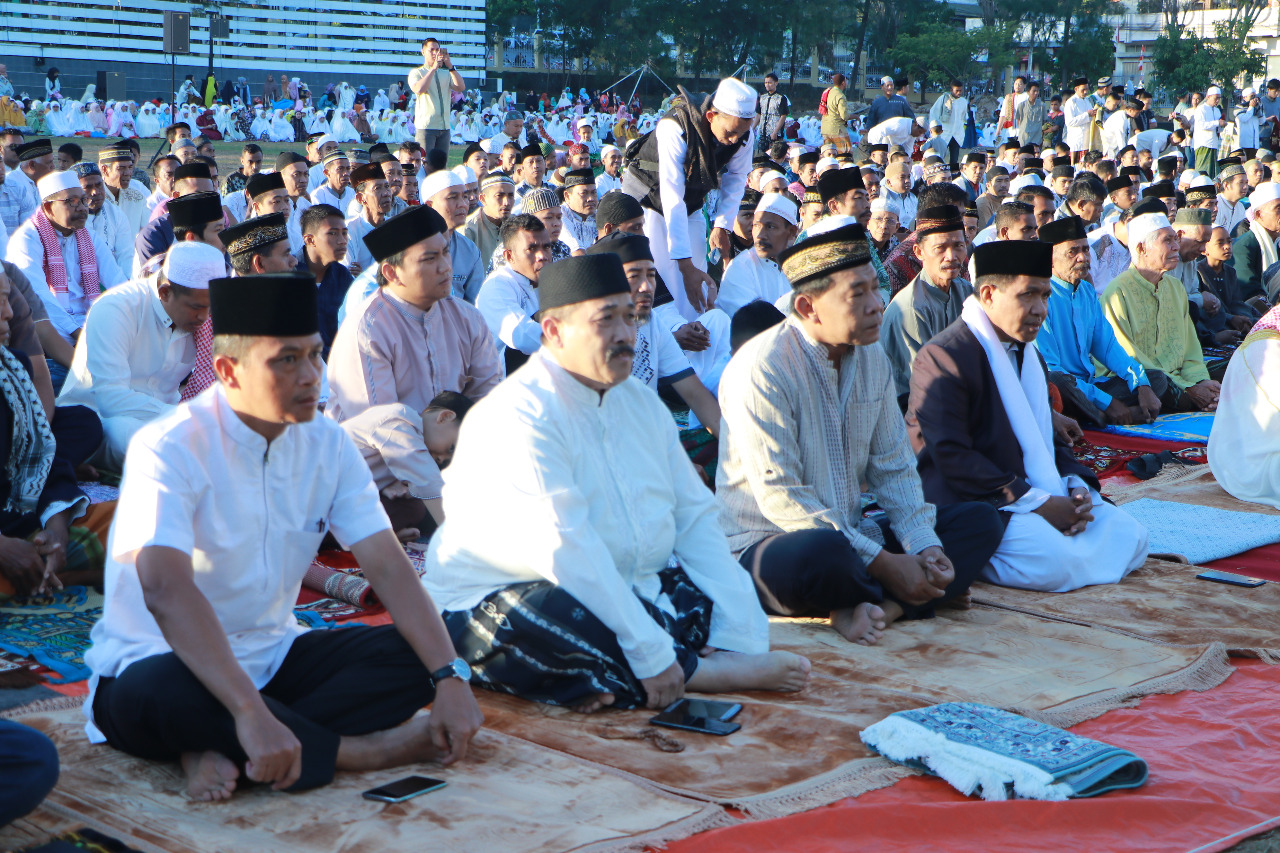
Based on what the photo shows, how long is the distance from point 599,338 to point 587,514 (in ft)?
1.28

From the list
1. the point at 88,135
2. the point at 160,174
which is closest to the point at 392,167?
the point at 160,174

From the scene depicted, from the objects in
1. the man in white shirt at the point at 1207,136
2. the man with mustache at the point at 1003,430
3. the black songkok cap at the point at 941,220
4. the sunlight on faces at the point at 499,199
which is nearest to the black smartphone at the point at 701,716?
A: the man with mustache at the point at 1003,430

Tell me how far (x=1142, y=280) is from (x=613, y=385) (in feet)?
16.2

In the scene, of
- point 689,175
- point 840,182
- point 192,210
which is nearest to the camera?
point 192,210

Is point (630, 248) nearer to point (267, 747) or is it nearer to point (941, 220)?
point (941, 220)

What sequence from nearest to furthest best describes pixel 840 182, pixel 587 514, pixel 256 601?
pixel 256 601 → pixel 587 514 → pixel 840 182

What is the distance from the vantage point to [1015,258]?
412 centimetres

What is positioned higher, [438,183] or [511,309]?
[438,183]

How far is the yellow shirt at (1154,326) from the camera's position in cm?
698

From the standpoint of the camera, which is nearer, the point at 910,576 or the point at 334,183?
the point at 910,576

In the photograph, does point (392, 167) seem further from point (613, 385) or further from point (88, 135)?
point (88, 135)

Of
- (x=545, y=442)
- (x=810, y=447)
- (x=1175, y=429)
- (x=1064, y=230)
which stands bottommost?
(x=1175, y=429)

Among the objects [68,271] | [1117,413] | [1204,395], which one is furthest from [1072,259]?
[68,271]

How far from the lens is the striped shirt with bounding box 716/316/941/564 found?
352 cm
